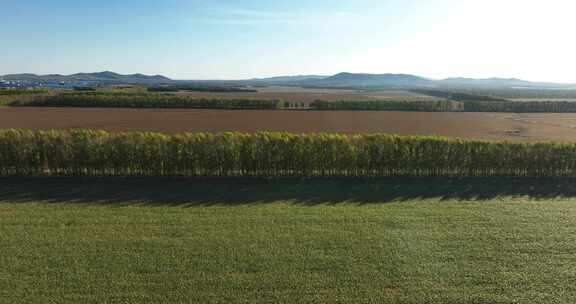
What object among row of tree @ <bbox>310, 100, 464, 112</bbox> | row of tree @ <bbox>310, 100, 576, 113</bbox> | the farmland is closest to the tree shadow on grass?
the farmland

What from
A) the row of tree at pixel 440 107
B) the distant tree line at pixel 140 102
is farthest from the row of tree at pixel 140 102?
the row of tree at pixel 440 107

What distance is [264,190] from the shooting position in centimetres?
1345

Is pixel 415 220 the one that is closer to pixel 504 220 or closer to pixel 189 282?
pixel 504 220

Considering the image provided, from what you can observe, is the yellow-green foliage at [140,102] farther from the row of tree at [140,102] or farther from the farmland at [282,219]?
the farmland at [282,219]

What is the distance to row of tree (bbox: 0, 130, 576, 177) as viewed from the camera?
50.4ft

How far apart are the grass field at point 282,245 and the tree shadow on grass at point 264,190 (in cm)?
10

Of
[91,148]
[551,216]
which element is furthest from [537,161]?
[91,148]

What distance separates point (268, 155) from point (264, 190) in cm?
270

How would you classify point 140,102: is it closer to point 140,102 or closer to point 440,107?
point 140,102

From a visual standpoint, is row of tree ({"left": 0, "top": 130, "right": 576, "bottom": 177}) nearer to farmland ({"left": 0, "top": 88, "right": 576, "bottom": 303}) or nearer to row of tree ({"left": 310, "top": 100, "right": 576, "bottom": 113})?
farmland ({"left": 0, "top": 88, "right": 576, "bottom": 303})

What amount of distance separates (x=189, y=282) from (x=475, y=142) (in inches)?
573

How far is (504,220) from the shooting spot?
34.0 feet

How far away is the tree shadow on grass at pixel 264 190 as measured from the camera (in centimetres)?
1209

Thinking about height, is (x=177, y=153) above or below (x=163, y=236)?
above
